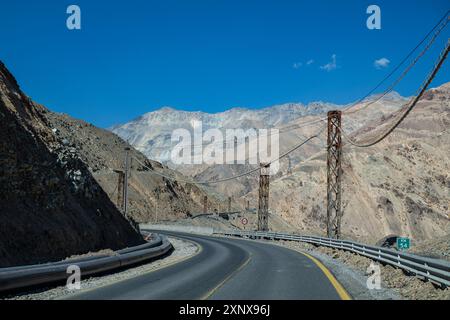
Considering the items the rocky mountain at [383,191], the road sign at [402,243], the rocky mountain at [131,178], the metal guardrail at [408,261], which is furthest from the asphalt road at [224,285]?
the rocky mountain at [383,191]

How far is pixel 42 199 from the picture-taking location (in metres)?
21.4

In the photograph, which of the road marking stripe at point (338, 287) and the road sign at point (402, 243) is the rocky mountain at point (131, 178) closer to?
the road sign at point (402, 243)

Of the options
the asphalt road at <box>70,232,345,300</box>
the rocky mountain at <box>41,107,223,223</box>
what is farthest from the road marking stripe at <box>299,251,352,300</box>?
the rocky mountain at <box>41,107,223,223</box>

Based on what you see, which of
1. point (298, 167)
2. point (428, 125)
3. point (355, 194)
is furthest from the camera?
point (428, 125)

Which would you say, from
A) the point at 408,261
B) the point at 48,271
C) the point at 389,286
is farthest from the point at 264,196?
the point at 48,271

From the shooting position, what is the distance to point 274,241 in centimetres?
4688

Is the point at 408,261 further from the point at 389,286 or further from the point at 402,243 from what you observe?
the point at 402,243

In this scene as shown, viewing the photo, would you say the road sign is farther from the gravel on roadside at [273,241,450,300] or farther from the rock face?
the rock face

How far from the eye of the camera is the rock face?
18.3 meters

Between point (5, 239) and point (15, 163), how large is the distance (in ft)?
16.2

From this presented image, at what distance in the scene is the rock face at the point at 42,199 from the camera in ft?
60.2

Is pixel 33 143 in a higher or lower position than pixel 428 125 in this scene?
lower
